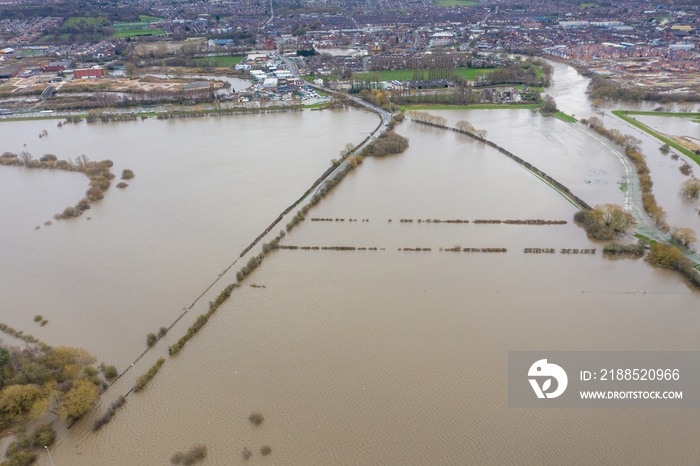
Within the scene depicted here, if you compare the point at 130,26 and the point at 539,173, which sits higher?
the point at 130,26

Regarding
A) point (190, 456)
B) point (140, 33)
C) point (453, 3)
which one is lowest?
point (190, 456)

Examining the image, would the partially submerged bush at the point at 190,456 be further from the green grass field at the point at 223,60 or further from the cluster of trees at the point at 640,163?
the green grass field at the point at 223,60

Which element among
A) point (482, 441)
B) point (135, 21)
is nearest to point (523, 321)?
point (482, 441)

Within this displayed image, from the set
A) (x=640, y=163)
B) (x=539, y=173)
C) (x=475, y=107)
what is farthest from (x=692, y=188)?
(x=475, y=107)

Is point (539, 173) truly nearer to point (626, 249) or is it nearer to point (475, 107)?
point (626, 249)

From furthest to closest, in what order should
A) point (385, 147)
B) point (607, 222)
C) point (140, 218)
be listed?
point (385, 147) → point (140, 218) → point (607, 222)

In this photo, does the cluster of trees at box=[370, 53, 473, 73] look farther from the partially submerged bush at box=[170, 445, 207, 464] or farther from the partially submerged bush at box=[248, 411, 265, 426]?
the partially submerged bush at box=[170, 445, 207, 464]

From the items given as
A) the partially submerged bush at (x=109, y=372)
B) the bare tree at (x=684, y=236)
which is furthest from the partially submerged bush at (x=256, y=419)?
the bare tree at (x=684, y=236)

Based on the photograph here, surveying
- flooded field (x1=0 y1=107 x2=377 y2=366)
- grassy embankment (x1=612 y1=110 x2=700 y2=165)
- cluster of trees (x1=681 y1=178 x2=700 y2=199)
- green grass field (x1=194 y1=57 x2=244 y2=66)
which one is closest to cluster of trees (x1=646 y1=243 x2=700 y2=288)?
cluster of trees (x1=681 y1=178 x2=700 y2=199)
